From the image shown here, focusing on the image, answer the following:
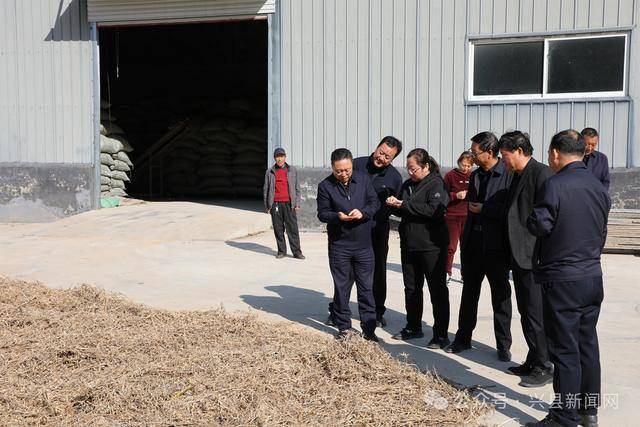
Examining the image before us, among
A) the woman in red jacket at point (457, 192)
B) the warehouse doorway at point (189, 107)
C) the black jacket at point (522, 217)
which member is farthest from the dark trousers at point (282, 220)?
the warehouse doorway at point (189, 107)

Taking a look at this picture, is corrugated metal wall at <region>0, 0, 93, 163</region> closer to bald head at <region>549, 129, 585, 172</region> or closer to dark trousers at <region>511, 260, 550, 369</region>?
dark trousers at <region>511, 260, 550, 369</region>

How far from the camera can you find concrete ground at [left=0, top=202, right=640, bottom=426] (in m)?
4.76

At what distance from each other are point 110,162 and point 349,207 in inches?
412

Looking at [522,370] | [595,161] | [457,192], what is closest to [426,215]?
[522,370]

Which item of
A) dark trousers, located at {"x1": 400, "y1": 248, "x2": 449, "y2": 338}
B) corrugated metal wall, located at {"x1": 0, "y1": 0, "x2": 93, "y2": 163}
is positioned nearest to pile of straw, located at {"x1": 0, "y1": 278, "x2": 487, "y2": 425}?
dark trousers, located at {"x1": 400, "y1": 248, "x2": 449, "y2": 338}

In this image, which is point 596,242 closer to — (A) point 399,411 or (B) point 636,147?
(A) point 399,411

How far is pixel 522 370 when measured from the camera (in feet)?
15.8

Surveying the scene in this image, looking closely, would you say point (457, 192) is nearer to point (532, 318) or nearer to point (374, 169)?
point (374, 169)

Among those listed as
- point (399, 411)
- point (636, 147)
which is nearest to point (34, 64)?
point (636, 147)

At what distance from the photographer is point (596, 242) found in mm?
3734

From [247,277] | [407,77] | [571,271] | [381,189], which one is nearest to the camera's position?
[571,271]

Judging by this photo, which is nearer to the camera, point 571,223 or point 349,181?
point 571,223

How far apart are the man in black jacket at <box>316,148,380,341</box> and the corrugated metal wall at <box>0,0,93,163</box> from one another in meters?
9.63

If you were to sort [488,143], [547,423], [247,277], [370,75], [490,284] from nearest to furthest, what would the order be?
1. [547,423]
2. [488,143]
3. [490,284]
4. [247,277]
5. [370,75]
